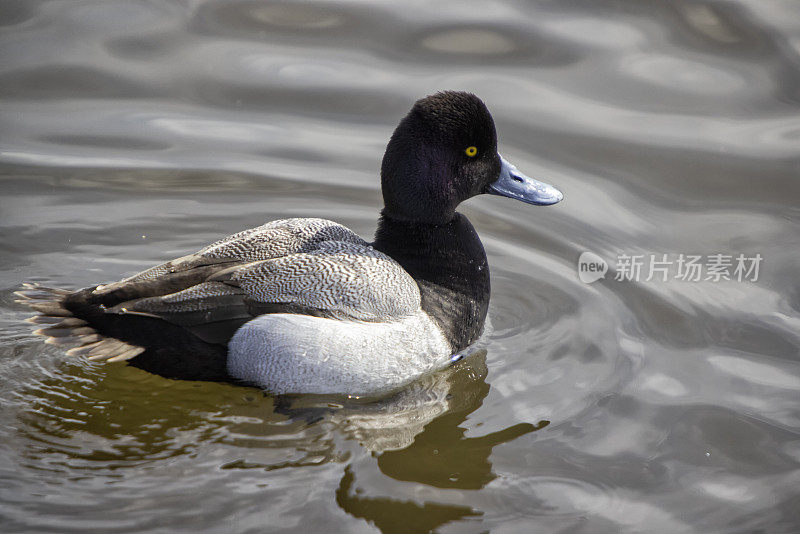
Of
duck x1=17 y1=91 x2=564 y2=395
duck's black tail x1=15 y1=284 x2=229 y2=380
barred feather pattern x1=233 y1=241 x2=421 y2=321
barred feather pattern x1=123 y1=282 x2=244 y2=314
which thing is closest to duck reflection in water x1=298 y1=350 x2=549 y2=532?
duck x1=17 y1=91 x2=564 y2=395

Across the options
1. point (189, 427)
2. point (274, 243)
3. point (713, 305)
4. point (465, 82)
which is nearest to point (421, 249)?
point (274, 243)

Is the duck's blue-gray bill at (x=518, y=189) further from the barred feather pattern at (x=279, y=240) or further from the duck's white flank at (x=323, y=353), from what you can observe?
the duck's white flank at (x=323, y=353)

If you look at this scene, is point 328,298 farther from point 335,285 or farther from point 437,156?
point 437,156

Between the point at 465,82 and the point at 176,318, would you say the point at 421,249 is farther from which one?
the point at 465,82

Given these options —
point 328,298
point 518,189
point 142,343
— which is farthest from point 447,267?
point 142,343

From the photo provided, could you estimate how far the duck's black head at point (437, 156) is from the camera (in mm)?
5469

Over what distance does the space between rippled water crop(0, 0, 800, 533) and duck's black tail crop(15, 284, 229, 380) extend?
0.33m

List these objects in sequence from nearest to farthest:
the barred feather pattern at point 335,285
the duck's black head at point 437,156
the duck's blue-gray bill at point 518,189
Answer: the barred feather pattern at point 335,285, the duck's black head at point 437,156, the duck's blue-gray bill at point 518,189

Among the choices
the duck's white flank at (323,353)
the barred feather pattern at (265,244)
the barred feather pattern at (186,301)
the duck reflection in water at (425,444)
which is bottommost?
the duck reflection in water at (425,444)

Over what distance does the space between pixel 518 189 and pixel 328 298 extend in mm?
1593

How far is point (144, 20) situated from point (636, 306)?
18.1 feet

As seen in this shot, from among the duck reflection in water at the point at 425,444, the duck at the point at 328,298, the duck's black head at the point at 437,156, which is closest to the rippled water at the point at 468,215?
the duck reflection in water at the point at 425,444

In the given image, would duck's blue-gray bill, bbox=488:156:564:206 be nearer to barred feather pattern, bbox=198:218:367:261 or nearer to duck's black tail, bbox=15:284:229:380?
barred feather pattern, bbox=198:218:367:261

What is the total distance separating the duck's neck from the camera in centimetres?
555
